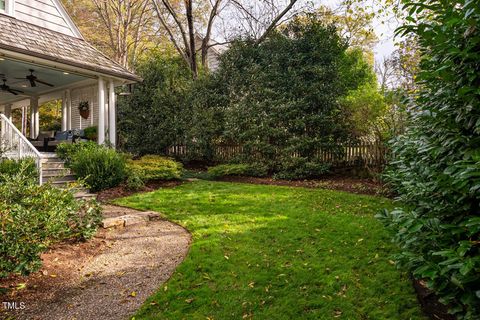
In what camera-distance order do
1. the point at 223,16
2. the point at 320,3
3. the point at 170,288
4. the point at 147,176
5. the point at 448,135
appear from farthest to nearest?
the point at 223,16
the point at 320,3
the point at 147,176
the point at 170,288
the point at 448,135

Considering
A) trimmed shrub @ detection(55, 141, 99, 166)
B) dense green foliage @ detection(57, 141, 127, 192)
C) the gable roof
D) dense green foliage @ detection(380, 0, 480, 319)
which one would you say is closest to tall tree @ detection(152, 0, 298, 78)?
the gable roof

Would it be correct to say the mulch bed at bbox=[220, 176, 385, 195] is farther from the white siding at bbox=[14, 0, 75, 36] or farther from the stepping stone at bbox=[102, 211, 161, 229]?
the white siding at bbox=[14, 0, 75, 36]

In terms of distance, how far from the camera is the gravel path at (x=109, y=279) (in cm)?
289

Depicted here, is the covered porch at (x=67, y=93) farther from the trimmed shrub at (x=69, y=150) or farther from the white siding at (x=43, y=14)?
the white siding at (x=43, y=14)

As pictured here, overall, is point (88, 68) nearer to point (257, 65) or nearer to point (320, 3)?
point (257, 65)

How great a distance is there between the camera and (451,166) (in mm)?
2047

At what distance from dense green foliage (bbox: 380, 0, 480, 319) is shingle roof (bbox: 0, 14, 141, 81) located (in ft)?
30.6

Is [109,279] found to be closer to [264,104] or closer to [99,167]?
[99,167]

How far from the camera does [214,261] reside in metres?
3.82

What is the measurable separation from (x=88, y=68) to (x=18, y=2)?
2914 mm

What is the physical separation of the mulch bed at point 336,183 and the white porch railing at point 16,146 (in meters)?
5.23

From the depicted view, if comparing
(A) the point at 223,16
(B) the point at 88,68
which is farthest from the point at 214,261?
(A) the point at 223,16

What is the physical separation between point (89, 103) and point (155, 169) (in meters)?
5.36

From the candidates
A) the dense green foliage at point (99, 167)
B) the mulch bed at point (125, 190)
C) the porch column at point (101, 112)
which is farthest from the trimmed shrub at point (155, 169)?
the porch column at point (101, 112)
